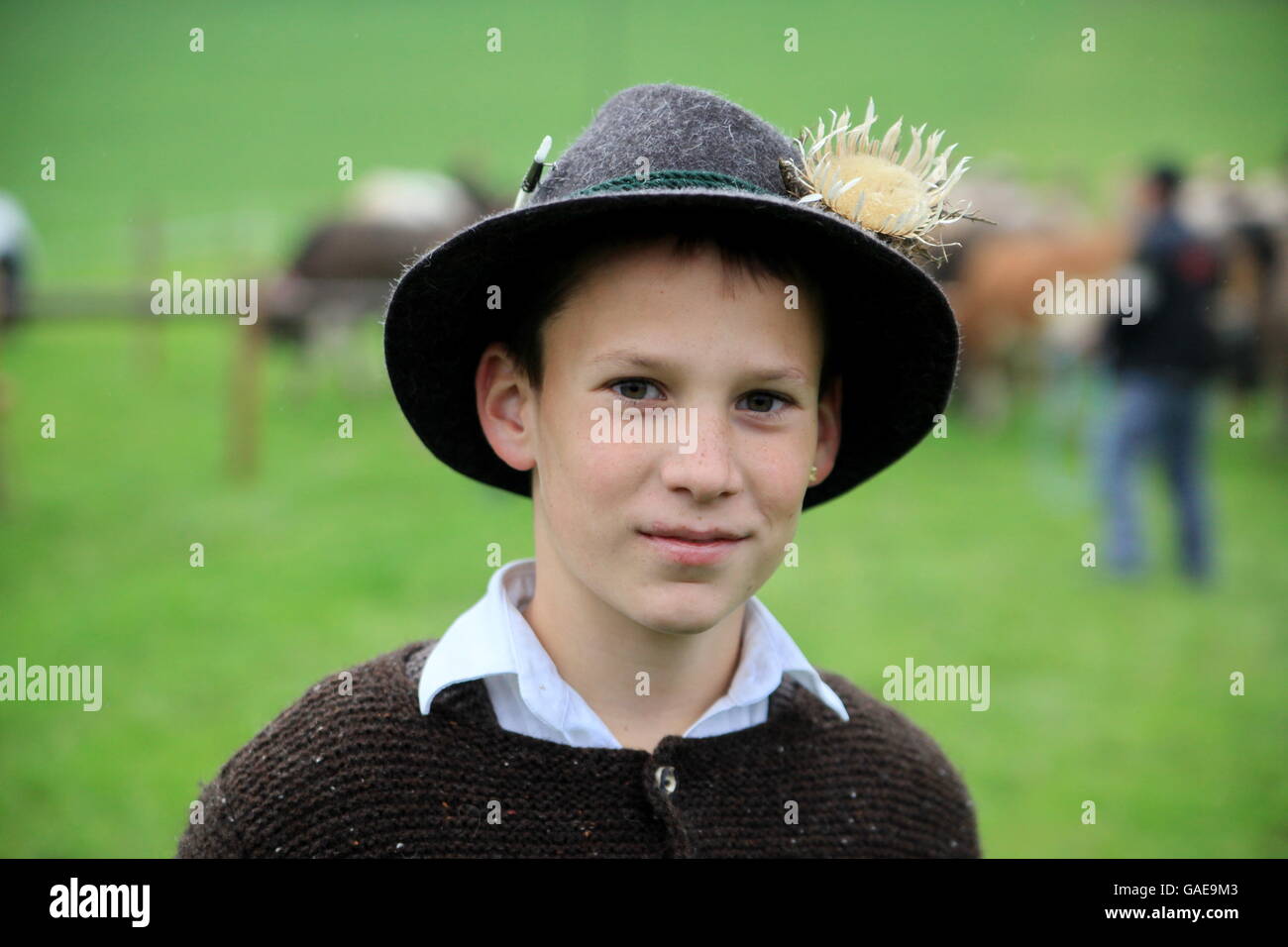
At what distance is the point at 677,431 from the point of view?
5.50 ft

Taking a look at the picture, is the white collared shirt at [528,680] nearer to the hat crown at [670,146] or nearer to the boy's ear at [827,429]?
the boy's ear at [827,429]

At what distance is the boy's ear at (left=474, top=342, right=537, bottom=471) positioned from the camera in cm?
189

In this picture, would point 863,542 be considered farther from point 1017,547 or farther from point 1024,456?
point 1024,456

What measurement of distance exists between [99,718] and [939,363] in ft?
16.1

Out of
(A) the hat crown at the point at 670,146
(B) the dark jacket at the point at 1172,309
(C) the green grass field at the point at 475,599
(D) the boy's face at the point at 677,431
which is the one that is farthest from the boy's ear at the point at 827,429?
(B) the dark jacket at the point at 1172,309

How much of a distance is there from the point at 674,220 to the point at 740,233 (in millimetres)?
91

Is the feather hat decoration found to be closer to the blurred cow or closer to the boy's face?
the boy's face

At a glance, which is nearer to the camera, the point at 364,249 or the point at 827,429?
the point at 827,429

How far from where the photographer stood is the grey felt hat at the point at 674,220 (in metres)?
1.71

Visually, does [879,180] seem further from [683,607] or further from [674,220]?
[683,607]

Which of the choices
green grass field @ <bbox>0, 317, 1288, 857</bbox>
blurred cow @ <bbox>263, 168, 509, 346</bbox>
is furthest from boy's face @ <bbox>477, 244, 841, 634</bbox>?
blurred cow @ <bbox>263, 168, 509, 346</bbox>

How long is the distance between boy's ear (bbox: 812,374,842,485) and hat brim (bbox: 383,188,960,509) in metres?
0.05

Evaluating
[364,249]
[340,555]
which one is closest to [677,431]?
[340,555]
